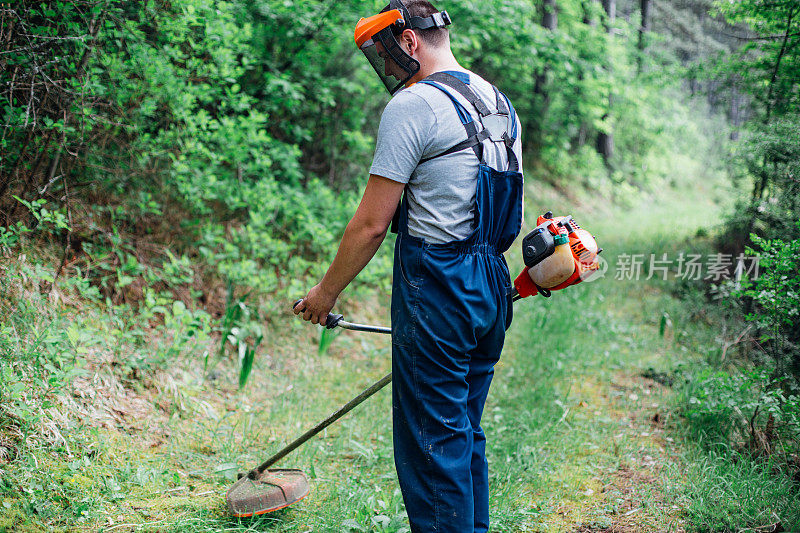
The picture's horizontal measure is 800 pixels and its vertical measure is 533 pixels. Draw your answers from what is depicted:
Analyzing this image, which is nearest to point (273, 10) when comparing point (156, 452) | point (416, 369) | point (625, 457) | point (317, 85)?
point (317, 85)

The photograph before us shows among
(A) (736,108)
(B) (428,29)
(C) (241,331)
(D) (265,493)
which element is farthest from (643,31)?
(D) (265,493)

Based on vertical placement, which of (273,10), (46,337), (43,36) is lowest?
(46,337)

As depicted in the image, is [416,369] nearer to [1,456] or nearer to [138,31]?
[1,456]

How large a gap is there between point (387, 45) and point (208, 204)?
3.31 m

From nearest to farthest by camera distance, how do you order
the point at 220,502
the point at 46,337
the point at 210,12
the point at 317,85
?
the point at 220,502, the point at 46,337, the point at 210,12, the point at 317,85

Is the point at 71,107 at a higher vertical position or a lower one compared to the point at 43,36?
lower

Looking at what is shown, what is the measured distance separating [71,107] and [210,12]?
4.15 feet

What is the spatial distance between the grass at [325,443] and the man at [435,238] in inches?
28.6

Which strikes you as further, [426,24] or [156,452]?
[156,452]

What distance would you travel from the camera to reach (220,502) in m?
2.87

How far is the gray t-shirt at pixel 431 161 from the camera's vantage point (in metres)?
2.04

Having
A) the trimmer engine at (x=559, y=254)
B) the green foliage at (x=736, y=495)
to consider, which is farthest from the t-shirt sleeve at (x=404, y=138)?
the green foliage at (x=736, y=495)

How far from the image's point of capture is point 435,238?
7.02 ft

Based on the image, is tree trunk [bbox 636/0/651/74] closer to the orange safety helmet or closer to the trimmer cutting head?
the orange safety helmet
